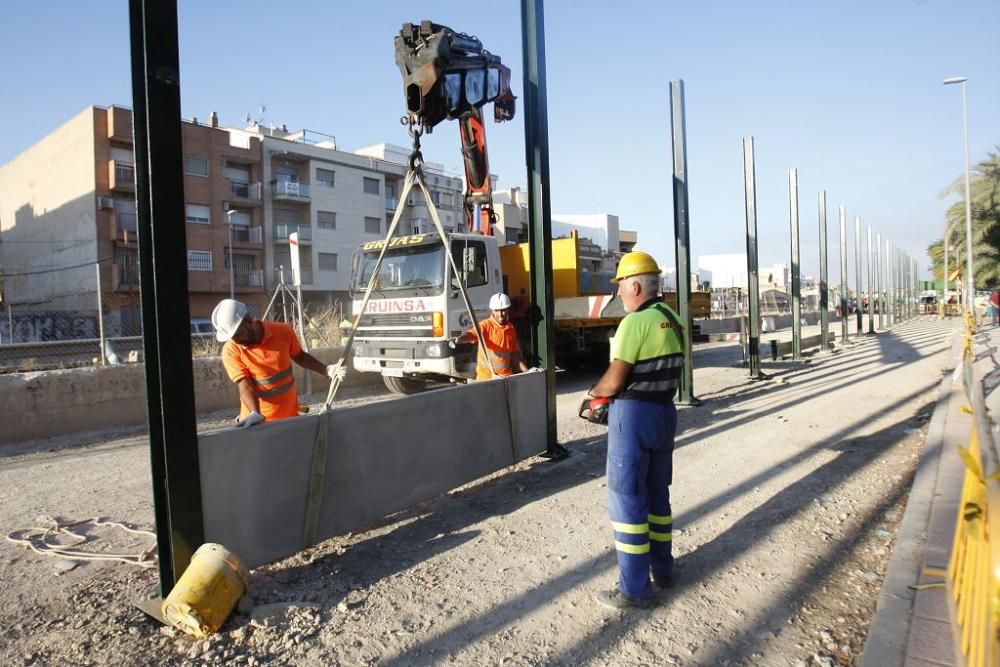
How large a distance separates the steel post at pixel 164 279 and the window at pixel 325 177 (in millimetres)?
40268

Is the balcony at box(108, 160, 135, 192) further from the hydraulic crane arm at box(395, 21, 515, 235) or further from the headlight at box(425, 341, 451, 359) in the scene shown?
the hydraulic crane arm at box(395, 21, 515, 235)

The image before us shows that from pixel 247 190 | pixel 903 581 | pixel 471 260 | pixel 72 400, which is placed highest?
pixel 247 190

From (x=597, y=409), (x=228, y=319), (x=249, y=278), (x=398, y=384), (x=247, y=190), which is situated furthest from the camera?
(x=247, y=190)

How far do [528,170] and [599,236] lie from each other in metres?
52.5

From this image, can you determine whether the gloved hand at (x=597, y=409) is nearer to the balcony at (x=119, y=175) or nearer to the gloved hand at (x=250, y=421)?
the gloved hand at (x=250, y=421)

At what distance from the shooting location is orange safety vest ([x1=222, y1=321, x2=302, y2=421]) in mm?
4062

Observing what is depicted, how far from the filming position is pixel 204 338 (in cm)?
1206

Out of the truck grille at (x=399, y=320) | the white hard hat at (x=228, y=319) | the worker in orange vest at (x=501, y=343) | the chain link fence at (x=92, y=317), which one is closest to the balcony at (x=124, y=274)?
the chain link fence at (x=92, y=317)

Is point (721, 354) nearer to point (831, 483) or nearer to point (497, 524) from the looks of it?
point (831, 483)

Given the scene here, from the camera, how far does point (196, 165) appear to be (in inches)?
1388

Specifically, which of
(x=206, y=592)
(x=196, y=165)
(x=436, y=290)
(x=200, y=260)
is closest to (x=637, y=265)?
(x=206, y=592)

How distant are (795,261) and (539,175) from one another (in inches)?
526

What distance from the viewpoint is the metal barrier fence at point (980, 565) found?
5.02 feet

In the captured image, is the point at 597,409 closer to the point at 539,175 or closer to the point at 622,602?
the point at 622,602
